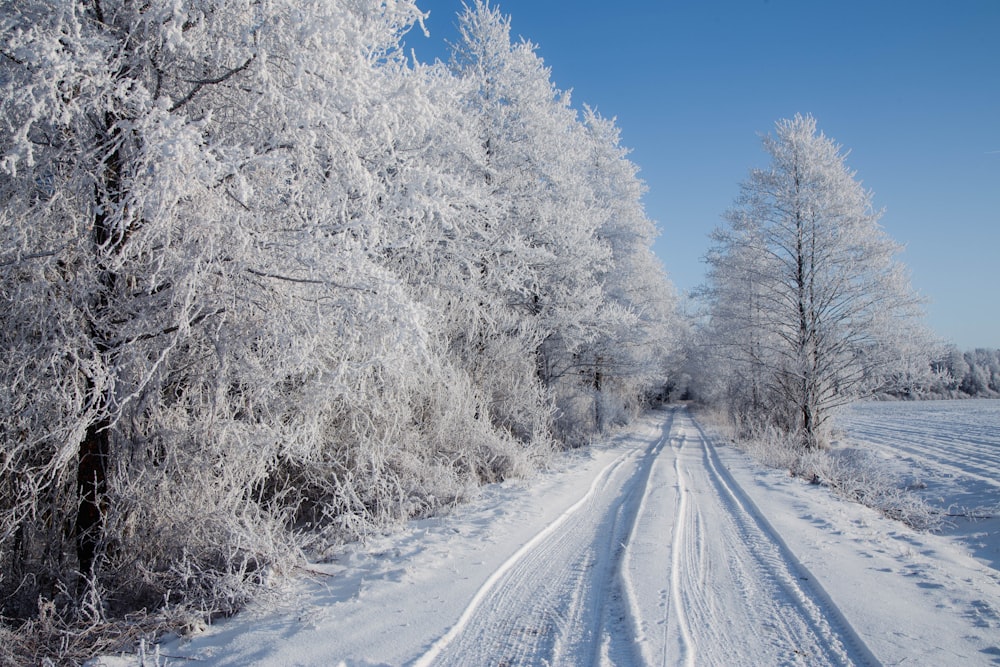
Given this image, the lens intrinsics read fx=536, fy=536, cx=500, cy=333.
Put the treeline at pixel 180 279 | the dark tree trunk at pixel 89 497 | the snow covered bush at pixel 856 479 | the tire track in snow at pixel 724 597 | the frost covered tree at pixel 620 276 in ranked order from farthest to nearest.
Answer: the frost covered tree at pixel 620 276 < the snow covered bush at pixel 856 479 < the dark tree trunk at pixel 89 497 < the treeline at pixel 180 279 < the tire track in snow at pixel 724 597

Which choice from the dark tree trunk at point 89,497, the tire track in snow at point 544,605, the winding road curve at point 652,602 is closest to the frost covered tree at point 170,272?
the dark tree trunk at point 89,497

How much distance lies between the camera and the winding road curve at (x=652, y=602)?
9.63ft

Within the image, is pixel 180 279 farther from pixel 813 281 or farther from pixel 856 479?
pixel 813 281

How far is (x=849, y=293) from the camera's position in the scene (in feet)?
44.6

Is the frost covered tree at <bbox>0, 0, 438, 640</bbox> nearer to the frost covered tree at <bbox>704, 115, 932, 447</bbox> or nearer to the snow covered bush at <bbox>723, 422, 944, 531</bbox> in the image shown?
the snow covered bush at <bbox>723, 422, 944, 531</bbox>

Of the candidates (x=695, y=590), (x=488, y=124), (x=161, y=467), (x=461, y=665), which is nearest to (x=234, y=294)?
(x=161, y=467)

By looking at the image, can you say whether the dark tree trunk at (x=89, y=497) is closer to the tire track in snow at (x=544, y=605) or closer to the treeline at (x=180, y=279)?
the treeline at (x=180, y=279)

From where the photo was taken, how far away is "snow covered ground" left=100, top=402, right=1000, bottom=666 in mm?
2975

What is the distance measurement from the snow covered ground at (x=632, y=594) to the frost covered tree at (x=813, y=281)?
7820 mm

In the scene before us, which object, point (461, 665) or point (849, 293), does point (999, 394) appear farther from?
point (461, 665)

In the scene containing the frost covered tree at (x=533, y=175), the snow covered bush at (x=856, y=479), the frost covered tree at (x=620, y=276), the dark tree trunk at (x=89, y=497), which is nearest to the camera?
the dark tree trunk at (x=89, y=497)

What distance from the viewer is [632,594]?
3.66m

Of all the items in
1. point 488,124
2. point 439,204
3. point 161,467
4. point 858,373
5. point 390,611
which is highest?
point 488,124

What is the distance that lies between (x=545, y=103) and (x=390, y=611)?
43.2 ft
